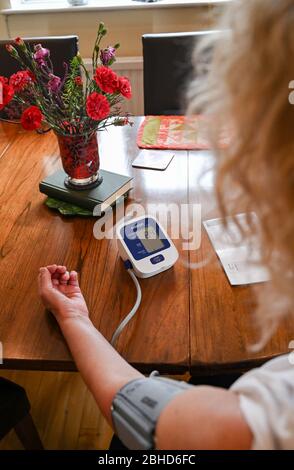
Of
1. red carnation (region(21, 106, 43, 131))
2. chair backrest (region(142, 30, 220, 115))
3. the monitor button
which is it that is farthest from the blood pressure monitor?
chair backrest (region(142, 30, 220, 115))

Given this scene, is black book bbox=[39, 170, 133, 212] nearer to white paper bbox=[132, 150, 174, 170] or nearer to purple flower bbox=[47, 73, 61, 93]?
white paper bbox=[132, 150, 174, 170]

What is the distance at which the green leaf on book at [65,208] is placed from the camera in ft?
3.81

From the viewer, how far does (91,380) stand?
78cm

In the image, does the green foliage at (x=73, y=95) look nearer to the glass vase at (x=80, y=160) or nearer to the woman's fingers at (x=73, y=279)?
the glass vase at (x=80, y=160)

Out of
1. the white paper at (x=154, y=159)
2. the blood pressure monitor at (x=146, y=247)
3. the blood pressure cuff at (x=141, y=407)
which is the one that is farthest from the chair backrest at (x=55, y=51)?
the blood pressure cuff at (x=141, y=407)

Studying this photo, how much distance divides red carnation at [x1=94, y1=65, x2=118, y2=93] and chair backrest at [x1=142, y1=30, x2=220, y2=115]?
768mm

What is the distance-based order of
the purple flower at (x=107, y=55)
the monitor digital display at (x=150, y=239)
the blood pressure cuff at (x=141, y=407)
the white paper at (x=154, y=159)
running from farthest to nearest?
the white paper at (x=154, y=159)
the purple flower at (x=107, y=55)
the monitor digital display at (x=150, y=239)
the blood pressure cuff at (x=141, y=407)

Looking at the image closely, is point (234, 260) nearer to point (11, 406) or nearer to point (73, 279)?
point (73, 279)

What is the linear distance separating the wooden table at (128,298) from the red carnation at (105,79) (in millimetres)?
308

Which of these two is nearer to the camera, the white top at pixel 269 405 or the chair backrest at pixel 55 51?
the white top at pixel 269 405

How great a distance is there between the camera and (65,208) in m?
1.17

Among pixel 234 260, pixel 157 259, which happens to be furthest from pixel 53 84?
pixel 234 260
